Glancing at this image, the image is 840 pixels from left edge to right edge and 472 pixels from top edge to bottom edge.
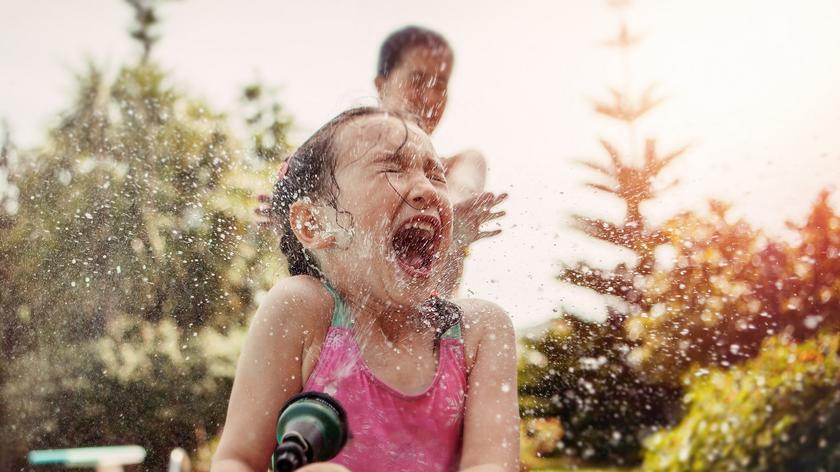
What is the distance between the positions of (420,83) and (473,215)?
0.84 metres

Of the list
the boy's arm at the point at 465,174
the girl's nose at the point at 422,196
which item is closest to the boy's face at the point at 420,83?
the boy's arm at the point at 465,174

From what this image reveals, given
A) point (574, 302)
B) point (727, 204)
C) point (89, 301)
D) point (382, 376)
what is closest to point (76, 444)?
point (89, 301)

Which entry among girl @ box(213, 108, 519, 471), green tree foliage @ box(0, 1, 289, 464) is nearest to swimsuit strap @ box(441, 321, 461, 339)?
girl @ box(213, 108, 519, 471)

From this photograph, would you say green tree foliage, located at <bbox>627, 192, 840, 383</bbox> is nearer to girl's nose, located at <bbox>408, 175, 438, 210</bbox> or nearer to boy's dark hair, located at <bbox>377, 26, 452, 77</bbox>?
boy's dark hair, located at <bbox>377, 26, 452, 77</bbox>

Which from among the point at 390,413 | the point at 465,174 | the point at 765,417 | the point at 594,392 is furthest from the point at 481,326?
the point at 594,392

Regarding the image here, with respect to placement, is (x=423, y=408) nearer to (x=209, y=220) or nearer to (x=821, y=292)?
(x=821, y=292)

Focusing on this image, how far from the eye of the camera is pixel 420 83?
287cm

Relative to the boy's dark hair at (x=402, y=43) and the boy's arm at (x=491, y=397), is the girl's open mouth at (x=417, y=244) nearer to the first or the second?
the boy's arm at (x=491, y=397)

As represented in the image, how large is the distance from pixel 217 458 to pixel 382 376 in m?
→ 0.42

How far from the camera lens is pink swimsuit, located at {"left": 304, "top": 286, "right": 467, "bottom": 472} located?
4.94 feet

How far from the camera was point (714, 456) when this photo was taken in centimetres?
280

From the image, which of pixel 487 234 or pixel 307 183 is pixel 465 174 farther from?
pixel 307 183

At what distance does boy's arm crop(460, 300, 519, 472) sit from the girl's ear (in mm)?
439

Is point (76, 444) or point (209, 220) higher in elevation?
point (209, 220)
